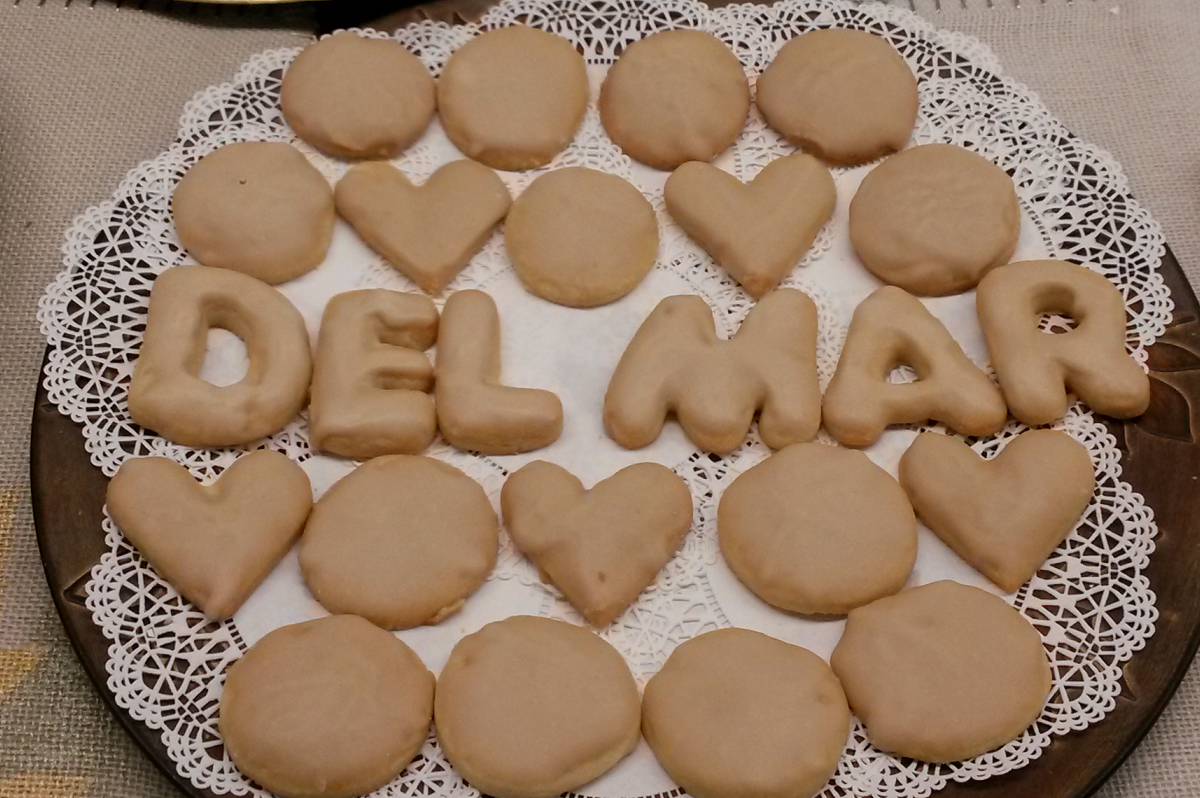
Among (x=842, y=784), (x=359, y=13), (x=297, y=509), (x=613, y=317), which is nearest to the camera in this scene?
(x=842, y=784)

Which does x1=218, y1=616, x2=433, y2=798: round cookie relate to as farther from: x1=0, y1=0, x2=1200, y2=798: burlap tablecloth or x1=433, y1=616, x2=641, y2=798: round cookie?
x1=0, y1=0, x2=1200, y2=798: burlap tablecloth

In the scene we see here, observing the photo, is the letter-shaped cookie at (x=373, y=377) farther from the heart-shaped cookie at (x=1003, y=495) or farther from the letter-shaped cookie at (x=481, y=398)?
the heart-shaped cookie at (x=1003, y=495)

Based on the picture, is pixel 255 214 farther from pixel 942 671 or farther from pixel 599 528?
pixel 942 671

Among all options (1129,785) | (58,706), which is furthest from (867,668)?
(58,706)

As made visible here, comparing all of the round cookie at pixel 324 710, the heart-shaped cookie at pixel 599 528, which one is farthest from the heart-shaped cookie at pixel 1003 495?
the round cookie at pixel 324 710

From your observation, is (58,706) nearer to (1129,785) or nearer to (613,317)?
(613,317)

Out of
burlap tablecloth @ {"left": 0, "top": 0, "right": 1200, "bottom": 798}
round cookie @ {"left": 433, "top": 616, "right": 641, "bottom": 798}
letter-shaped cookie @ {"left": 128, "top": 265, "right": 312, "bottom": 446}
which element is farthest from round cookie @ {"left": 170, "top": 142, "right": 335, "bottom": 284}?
round cookie @ {"left": 433, "top": 616, "right": 641, "bottom": 798}

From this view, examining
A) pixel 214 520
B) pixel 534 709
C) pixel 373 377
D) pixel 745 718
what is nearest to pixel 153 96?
pixel 373 377
